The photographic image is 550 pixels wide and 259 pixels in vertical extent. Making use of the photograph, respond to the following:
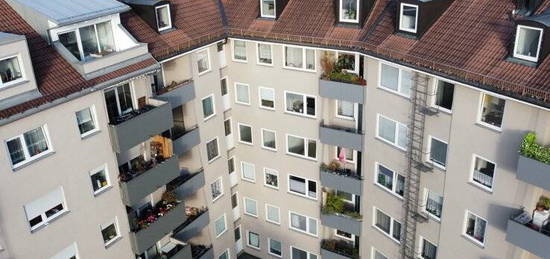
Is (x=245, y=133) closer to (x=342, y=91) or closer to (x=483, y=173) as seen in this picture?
(x=342, y=91)

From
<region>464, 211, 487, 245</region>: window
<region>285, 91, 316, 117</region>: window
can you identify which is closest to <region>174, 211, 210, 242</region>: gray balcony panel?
<region>285, 91, 316, 117</region>: window

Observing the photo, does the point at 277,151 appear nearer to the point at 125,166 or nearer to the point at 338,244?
the point at 338,244

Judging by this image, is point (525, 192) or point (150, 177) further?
point (150, 177)

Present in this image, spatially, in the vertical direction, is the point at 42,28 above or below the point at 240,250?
above

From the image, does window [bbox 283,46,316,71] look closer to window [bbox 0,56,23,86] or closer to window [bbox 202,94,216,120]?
window [bbox 202,94,216,120]

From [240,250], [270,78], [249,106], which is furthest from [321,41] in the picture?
[240,250]

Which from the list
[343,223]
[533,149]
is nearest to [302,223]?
[343,223]

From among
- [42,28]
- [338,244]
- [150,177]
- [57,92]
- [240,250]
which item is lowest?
[240,250]

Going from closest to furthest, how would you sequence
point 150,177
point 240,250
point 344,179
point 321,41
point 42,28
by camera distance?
point 42,28, point 150,177, point 321,41, point 344,179, point 240,250
